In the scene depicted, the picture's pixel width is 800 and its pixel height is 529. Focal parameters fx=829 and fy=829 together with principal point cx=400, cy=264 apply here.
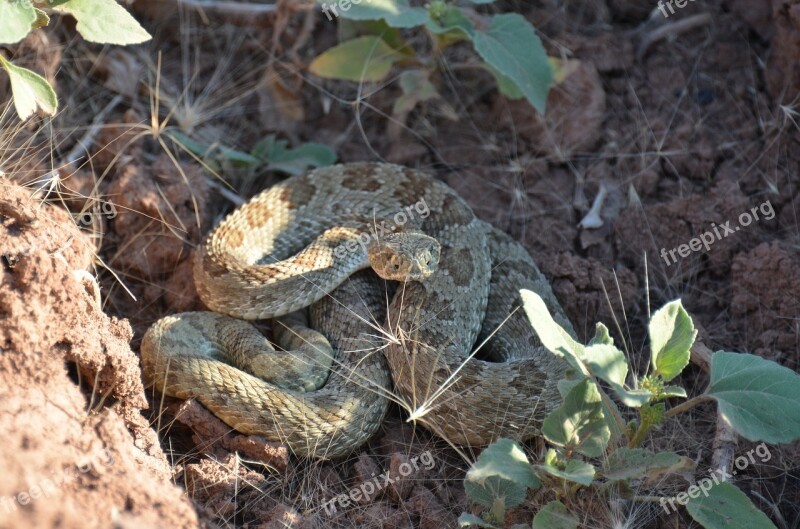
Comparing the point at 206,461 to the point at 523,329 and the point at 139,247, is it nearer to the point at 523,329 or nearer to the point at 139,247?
the point at 139,247

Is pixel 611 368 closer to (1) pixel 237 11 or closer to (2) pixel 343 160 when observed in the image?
(2) pixel 343 160

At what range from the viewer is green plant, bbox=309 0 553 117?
5.49 metres

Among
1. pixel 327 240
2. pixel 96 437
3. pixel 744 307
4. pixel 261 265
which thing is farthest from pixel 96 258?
pixel 744 307

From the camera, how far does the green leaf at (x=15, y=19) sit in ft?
12.9

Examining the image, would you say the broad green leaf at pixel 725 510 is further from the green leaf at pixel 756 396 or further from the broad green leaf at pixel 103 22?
the broad green leaf at pixel 103 22

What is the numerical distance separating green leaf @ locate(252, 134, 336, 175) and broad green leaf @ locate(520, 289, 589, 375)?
2.74m

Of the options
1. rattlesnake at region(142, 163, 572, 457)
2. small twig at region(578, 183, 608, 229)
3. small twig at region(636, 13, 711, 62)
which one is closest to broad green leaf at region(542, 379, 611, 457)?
rattlesnake at region(142, 163, 572, 457)

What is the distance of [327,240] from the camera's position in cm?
537

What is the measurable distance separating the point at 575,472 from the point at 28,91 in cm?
336

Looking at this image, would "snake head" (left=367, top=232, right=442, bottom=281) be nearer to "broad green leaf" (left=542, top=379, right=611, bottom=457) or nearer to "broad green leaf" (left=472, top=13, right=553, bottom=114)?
"broad green leaf" (left=472, top=13, right=553, bottom=114)

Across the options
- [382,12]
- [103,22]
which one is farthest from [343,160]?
[103,22]

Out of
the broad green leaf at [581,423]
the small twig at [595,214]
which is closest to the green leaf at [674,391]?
the broad green leaf at [581,423]

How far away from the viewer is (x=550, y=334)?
3.72m

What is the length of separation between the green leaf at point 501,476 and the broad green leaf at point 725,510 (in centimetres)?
78
